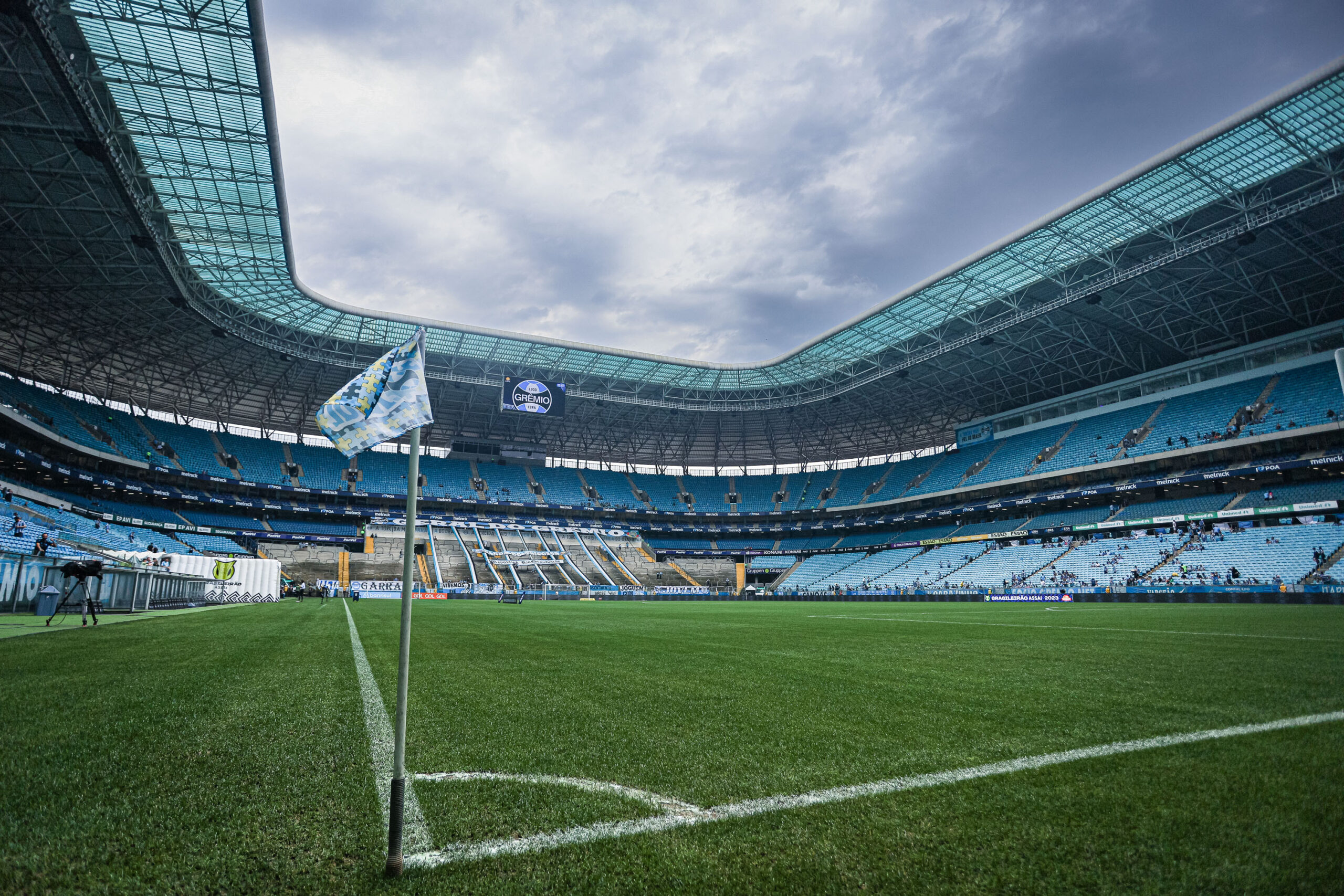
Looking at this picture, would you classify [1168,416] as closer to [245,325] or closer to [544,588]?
[544,588]

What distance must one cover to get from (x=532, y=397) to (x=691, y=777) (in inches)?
1808

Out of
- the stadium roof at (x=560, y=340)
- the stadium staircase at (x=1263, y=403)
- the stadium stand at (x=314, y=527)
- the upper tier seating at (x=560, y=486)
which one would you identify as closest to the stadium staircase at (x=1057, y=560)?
the stadium staircase at (x=1263, y=403)

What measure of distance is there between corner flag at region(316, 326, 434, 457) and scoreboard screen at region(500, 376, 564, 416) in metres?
43.3

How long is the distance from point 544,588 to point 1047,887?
54.3 meters

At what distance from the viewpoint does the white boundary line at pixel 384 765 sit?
2.84 m

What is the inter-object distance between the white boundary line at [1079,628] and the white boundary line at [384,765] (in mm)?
12782

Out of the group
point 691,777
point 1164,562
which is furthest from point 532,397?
point 691,777

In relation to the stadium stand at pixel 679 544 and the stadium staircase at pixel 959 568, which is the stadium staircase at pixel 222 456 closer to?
the stadium stand at pixel 679 544

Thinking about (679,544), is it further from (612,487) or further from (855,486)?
(855,486)

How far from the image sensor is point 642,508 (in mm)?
72812

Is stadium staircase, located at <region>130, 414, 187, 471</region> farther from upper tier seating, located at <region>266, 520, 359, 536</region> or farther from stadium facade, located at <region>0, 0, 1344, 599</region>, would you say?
upper tier seating, located at <region>266, 520, 359, 536</region>

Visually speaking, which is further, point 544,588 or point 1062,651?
point 544,588

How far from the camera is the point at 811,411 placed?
2594 inches

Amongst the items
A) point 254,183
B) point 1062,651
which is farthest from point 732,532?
point 1062,651
